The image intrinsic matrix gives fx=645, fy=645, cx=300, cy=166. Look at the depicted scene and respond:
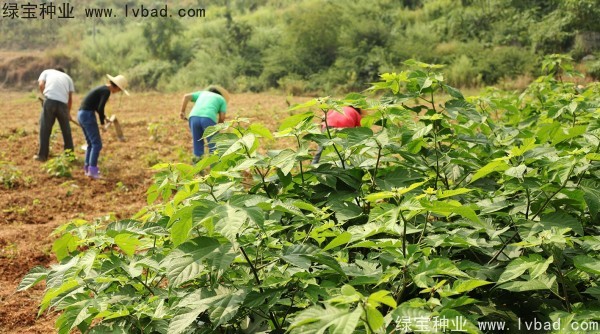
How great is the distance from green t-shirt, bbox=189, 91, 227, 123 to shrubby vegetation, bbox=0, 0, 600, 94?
8381mm

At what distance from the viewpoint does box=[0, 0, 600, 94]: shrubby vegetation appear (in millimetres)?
15039

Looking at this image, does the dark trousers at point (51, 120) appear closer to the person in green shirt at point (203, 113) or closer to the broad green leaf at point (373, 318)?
the person in green shirt at point (203, 113)

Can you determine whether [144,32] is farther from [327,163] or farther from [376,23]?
[327,163]

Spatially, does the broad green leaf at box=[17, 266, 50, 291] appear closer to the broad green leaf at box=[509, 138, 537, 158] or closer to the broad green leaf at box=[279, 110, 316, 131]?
the broad green leaf at box=[279, 110, 316, 131]

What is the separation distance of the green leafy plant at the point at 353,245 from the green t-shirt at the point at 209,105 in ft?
13.7

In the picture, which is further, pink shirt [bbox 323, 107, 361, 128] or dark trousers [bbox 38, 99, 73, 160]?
dark trousers [bbox 38, 99, 73, 160]

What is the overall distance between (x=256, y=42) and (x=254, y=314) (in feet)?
57.4

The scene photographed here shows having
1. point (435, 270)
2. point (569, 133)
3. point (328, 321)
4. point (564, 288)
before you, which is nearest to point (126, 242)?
point (328, 321)

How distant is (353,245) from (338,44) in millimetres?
15648

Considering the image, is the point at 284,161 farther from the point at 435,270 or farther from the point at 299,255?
the point at 435,270

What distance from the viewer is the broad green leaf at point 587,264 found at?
62.1 inches

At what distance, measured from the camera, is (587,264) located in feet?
5.24

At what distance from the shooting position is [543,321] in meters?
1.67

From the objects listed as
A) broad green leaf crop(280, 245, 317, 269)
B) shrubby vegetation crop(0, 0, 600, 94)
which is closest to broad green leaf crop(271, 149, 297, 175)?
broad green leaf crop(280, 245, 317, 269)
